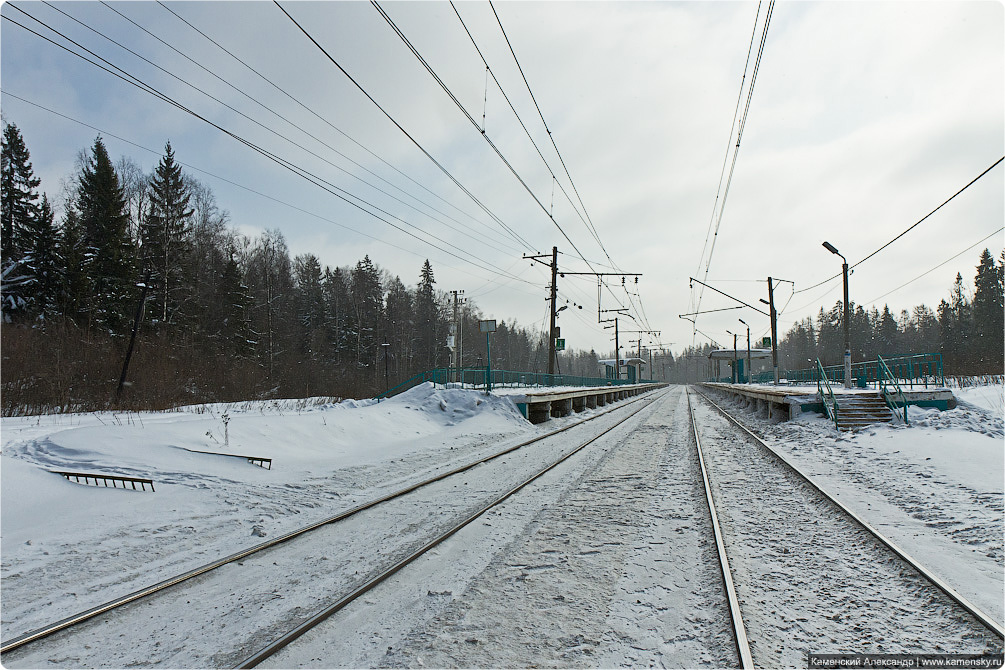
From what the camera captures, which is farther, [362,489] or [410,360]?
[410,360]

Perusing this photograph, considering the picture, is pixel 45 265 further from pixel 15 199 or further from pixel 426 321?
pixel 426 321

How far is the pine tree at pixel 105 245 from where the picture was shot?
103 ft

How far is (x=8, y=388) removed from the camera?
1900cm

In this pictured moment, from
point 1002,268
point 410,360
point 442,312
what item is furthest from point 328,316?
point 1002,268

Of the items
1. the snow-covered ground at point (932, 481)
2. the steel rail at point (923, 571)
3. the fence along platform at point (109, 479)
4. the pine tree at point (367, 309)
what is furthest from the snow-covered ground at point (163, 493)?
the pine tree at point (367, 309)

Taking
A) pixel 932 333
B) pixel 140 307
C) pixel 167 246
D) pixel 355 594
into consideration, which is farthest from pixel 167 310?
pixel 932 333

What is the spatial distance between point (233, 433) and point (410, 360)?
5956 centimetres

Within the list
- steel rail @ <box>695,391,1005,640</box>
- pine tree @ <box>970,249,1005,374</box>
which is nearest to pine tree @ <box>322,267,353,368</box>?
steel rail @ <box>695,391,1005,640</box>

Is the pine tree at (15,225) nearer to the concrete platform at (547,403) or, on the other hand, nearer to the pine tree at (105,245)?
the pine tree at (105,245)

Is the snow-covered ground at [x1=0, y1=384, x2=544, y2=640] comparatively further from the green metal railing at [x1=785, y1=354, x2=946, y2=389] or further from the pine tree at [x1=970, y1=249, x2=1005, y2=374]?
the pine tree at [x1=970, y1=249, x2=1005, y2=374]

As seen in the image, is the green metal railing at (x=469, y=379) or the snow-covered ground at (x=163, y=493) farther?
the green metal railing at (x=469, y=379)

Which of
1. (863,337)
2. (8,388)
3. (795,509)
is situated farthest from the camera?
(863,337)

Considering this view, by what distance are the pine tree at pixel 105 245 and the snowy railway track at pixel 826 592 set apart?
3626cm

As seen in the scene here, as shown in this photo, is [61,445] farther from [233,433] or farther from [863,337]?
[863,337]
